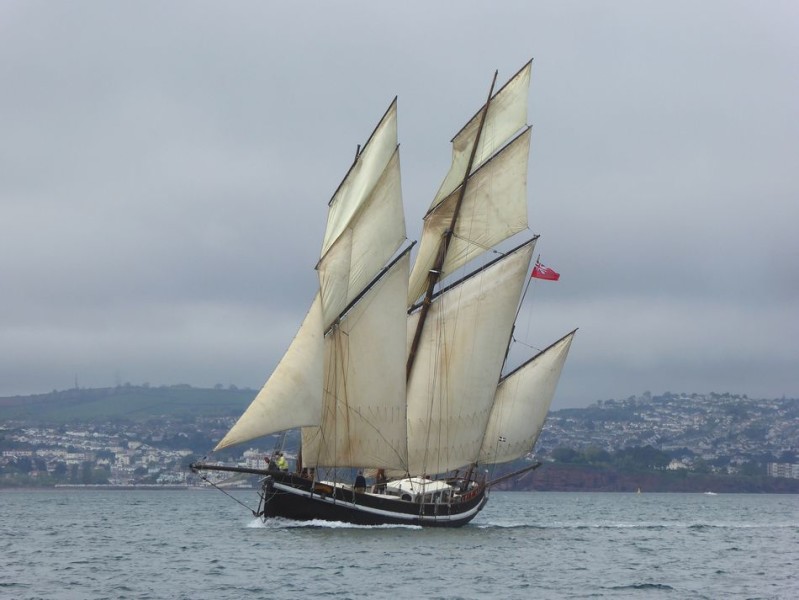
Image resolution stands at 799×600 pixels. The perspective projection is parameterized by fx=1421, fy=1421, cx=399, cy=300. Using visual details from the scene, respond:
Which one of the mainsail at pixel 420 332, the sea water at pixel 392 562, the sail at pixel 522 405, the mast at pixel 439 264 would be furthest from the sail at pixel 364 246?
the sail at pixel 522 405

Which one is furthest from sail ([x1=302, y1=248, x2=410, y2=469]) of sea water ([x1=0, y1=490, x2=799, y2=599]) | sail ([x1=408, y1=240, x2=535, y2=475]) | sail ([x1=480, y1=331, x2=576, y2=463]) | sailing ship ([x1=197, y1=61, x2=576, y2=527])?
sail ([x1=480, y1=331, x2=576, y2=463])

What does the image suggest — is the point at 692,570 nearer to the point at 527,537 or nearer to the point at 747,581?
the point at 747,581

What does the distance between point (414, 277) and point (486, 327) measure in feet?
17.5

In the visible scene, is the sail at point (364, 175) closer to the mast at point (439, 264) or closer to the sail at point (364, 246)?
the sail at point (364, 246)

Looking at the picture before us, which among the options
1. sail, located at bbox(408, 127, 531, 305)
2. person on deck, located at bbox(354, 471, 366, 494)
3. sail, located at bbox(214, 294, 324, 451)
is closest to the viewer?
sail, located at bbox(214, 294, 324, 451)

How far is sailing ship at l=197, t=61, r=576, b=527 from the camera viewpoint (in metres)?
74.9

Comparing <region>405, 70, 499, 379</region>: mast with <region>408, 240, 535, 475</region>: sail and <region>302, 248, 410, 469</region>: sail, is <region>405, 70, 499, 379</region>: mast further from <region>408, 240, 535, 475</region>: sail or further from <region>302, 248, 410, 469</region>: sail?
<region>302, 248, 410, 469</region>: sail

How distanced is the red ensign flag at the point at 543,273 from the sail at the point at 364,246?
1285 cm

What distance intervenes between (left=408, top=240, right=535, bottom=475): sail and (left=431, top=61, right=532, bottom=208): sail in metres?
5.65

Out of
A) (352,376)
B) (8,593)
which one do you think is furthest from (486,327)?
(8,593)

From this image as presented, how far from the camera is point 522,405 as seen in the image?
8675 centimetres

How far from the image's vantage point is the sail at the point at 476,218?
83812 mm

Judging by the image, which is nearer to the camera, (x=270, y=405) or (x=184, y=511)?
(x=270, y=405)

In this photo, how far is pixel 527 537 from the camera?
81.9 m
